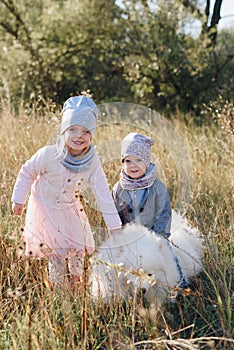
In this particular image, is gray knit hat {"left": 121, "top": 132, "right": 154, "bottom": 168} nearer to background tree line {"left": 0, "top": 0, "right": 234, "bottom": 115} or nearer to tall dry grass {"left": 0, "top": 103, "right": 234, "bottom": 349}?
tall dry grass {"left": 0, "top": 103, "right": 234, "bottom": 349}

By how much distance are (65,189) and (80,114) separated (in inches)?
18.0

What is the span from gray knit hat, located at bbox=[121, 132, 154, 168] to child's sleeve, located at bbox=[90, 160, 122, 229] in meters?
0.20

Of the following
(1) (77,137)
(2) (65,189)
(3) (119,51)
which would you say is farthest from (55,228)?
(3) (119,51)

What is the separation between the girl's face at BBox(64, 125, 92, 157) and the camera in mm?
2873

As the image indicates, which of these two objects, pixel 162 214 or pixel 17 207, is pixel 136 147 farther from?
pixel 17 207

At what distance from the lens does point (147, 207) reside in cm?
318

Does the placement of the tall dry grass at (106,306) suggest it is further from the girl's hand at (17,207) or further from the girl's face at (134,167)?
the girl's face at (134,167)

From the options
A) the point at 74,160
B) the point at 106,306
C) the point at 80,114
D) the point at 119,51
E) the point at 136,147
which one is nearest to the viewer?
the point at 106,306

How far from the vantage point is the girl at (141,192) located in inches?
123

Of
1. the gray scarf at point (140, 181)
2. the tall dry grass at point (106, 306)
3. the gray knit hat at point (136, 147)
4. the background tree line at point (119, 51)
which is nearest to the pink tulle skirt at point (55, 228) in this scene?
the tall dry grass at point (106, 306)

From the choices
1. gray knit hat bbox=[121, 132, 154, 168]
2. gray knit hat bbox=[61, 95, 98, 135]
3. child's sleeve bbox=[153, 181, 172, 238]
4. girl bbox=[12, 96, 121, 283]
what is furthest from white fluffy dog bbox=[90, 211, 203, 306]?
gray knit hat bbox=[61, 95, 98, 135]

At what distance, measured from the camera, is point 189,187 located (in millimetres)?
3629

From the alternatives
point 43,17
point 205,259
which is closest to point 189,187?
point 205,259

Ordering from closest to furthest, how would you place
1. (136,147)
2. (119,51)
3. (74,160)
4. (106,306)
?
1. (106,306)
2. (74,160)
3. (136,147)
4. (119,51)
